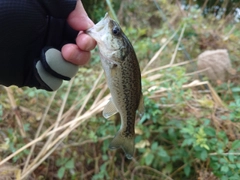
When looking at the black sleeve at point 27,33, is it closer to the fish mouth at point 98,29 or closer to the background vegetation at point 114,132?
the fish mouth at point 98,29

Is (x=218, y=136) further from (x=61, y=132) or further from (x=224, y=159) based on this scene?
(x=61, y=132)

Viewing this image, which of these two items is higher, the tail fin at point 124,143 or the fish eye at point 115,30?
the fish eye at point 115,30

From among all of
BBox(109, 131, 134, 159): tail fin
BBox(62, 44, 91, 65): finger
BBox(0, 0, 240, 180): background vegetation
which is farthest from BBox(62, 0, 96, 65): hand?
BBox(0, 0, 240, 180): background vegetation

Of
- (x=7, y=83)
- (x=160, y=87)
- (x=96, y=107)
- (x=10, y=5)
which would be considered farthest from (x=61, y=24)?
(x=160, y=87)

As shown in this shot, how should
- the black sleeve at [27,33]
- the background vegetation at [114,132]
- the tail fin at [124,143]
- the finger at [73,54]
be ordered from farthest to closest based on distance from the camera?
the background vegetation at [114,132], the tail fin at [124,143], the finger at [73,54], the black sleeve at [27,33]

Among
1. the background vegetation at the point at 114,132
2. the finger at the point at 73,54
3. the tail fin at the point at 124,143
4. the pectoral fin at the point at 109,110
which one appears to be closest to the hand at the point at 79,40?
the finger at the point at 73,54

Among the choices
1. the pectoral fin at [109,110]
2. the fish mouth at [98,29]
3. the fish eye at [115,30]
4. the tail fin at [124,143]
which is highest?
the fish mouth at [98,29]

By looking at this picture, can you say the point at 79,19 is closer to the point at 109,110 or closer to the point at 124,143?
the point at 109,110
